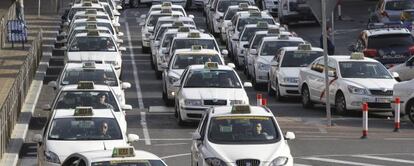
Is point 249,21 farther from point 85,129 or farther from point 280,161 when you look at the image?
point 280,161

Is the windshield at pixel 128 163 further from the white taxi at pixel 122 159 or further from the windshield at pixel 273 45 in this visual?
the windshield at pixel 273 45

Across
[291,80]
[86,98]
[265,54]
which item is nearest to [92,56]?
[265,54]

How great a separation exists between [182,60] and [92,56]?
3.50 meters

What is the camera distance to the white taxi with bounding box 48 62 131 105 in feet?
107

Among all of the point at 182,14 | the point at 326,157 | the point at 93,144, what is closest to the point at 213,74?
the point at 326,157

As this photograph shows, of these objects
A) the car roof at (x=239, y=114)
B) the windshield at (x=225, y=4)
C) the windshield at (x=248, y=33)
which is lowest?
the windshield at (x=225, y=4)

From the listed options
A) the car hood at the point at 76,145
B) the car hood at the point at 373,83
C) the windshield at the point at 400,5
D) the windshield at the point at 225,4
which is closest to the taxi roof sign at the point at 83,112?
the car hood at the point at 76,145

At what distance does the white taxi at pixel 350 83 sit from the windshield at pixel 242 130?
31.9ft

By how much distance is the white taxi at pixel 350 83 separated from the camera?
33.3 meters

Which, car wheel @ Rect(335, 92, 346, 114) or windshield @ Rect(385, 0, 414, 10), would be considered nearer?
car wheel @ Rect(335, 92, 346, 114)

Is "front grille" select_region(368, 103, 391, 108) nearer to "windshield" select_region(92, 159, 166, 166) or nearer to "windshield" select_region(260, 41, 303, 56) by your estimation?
"windshield" select_region(260, 41, 303, 56)

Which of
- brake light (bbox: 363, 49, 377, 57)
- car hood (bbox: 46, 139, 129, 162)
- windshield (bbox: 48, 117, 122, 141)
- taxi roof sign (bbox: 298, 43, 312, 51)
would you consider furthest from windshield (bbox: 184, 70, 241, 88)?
car hood (bbox: 46, 139, 129, 162)

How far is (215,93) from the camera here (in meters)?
32.0

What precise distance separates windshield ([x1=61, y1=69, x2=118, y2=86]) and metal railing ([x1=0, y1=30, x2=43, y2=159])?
→ 1161 millimetres
